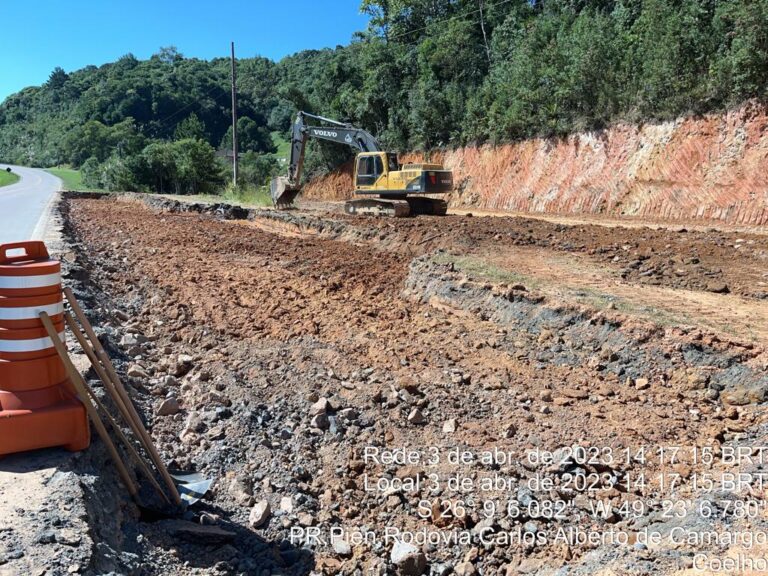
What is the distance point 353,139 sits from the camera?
20562 millimetres

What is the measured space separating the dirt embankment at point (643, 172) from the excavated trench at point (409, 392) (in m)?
6.37

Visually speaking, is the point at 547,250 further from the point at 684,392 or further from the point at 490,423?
the point at 490,423

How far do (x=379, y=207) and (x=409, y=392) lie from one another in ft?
48.1

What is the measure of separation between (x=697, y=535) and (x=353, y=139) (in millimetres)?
18981

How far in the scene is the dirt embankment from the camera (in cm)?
1584

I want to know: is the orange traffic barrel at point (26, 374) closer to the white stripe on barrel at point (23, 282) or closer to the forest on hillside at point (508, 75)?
the white stripe on barrel at point (23, 282)

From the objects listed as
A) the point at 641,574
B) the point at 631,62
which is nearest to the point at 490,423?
the point at 641,574

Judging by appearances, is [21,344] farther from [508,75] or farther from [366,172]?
[508,75]

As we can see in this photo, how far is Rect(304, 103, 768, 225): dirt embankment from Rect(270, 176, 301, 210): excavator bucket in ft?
29.3

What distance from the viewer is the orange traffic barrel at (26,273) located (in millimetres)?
3277

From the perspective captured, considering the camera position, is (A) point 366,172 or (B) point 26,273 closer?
(B) point 26,273

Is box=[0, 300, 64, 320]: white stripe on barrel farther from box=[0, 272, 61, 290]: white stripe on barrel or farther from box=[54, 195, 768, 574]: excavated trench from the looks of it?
box=[54, 195, 768, 574]: excavated trench

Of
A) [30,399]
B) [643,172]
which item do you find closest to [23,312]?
[30,399]

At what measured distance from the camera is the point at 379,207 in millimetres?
19531
